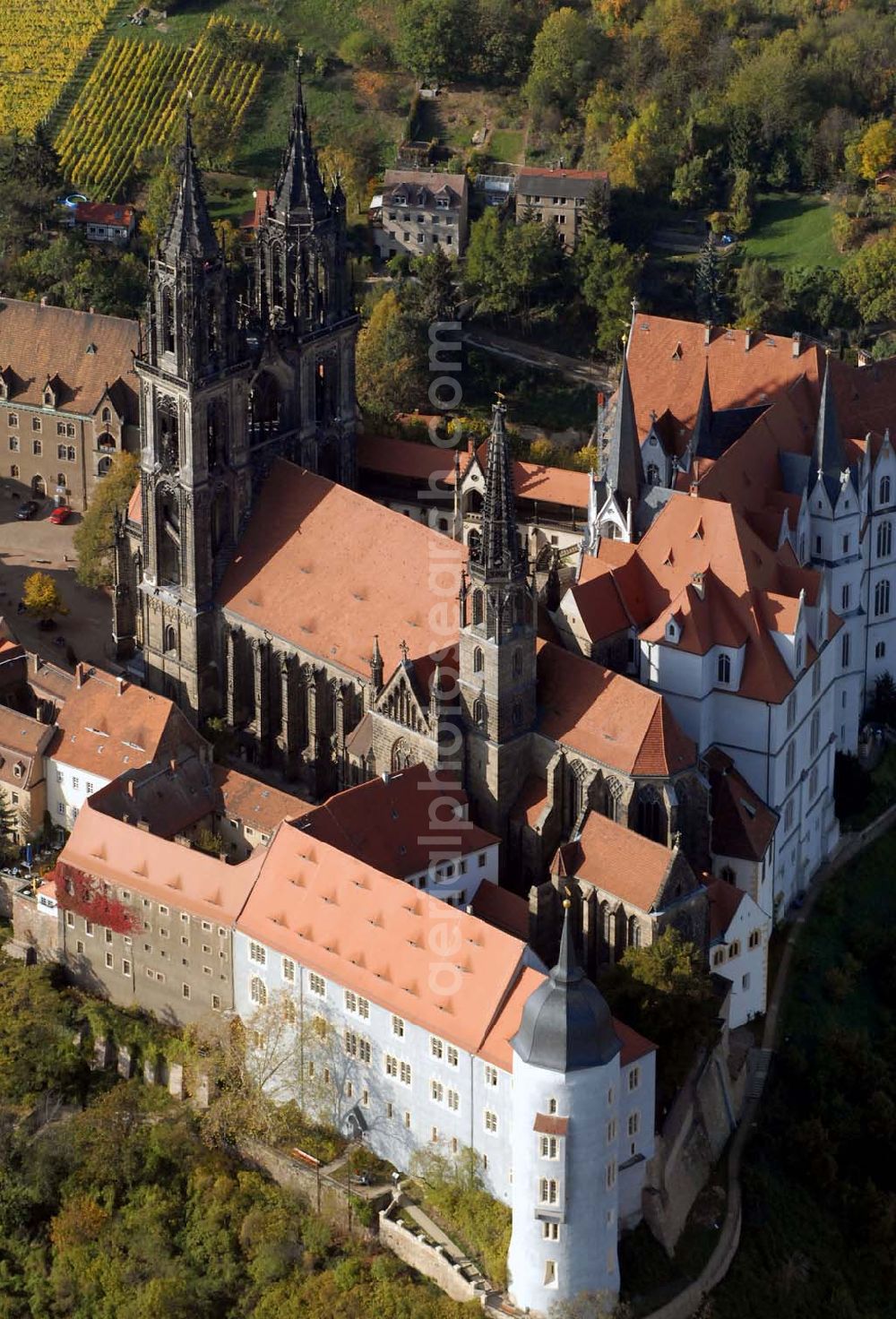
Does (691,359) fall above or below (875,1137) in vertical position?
above

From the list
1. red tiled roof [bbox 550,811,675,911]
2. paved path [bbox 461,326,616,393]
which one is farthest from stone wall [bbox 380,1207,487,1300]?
paved path [bbox 461,326,616,393]

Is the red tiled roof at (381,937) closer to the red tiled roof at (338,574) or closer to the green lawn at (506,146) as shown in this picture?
the red tiled roof at (338,574)

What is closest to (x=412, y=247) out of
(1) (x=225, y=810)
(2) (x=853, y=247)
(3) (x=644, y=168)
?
(3) (x=644, y=168)

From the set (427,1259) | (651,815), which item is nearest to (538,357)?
(651,815)

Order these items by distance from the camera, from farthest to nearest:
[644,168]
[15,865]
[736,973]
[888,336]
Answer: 1. [644,168]
2. [888,336]
3. [15,865]
4. [736,973]

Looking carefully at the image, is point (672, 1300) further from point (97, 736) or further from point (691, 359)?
point (691, 359)

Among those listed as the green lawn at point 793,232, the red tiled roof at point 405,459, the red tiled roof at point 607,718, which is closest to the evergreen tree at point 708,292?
the green lawn at point 793,232

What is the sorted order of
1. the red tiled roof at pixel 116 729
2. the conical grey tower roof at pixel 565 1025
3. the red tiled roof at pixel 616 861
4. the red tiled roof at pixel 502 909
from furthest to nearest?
the red tiled roof at pixel 116 729 < the red tiled roof at pixel 502 909 < the red tiled roof at pixel 616 861 < the conical grey tower roof at pixel 565 1025
